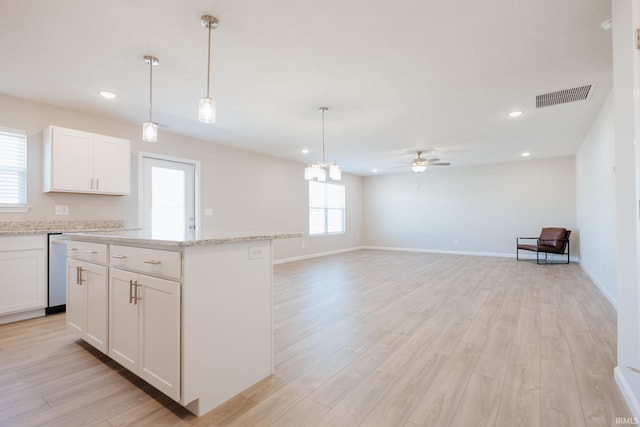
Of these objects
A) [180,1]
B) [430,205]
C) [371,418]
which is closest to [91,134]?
[180,1]

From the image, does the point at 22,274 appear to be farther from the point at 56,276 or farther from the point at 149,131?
the point at 149,131

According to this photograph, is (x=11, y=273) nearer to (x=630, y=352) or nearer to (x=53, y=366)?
(x=53, y=366)

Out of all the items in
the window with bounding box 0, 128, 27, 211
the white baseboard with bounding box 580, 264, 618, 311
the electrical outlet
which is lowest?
the white baseboard with bounding box 580, 264, 618, 311

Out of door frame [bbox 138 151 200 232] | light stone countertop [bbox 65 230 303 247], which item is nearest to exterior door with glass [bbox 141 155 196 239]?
door frame [bbox 138 151 200 232]

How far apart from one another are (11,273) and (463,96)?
5169 millimetres

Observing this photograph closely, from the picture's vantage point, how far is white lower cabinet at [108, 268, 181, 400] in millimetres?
1597

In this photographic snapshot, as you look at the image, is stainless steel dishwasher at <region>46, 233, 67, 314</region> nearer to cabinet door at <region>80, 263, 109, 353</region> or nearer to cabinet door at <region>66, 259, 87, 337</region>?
cabinet door at <region>66, 259, 87, 337</region>

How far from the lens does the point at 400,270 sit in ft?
19.3

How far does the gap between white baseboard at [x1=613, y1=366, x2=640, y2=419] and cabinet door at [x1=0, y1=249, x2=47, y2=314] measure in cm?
494

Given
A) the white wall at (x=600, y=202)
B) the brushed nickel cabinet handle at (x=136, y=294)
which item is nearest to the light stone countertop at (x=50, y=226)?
the brushed nickel cabinet handle at (x=136, y=294)

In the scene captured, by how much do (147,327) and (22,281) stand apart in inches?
100

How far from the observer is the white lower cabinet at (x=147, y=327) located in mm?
1597

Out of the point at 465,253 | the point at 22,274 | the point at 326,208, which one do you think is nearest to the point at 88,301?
the point at 22,274

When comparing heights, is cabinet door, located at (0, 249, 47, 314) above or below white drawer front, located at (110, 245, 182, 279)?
below
